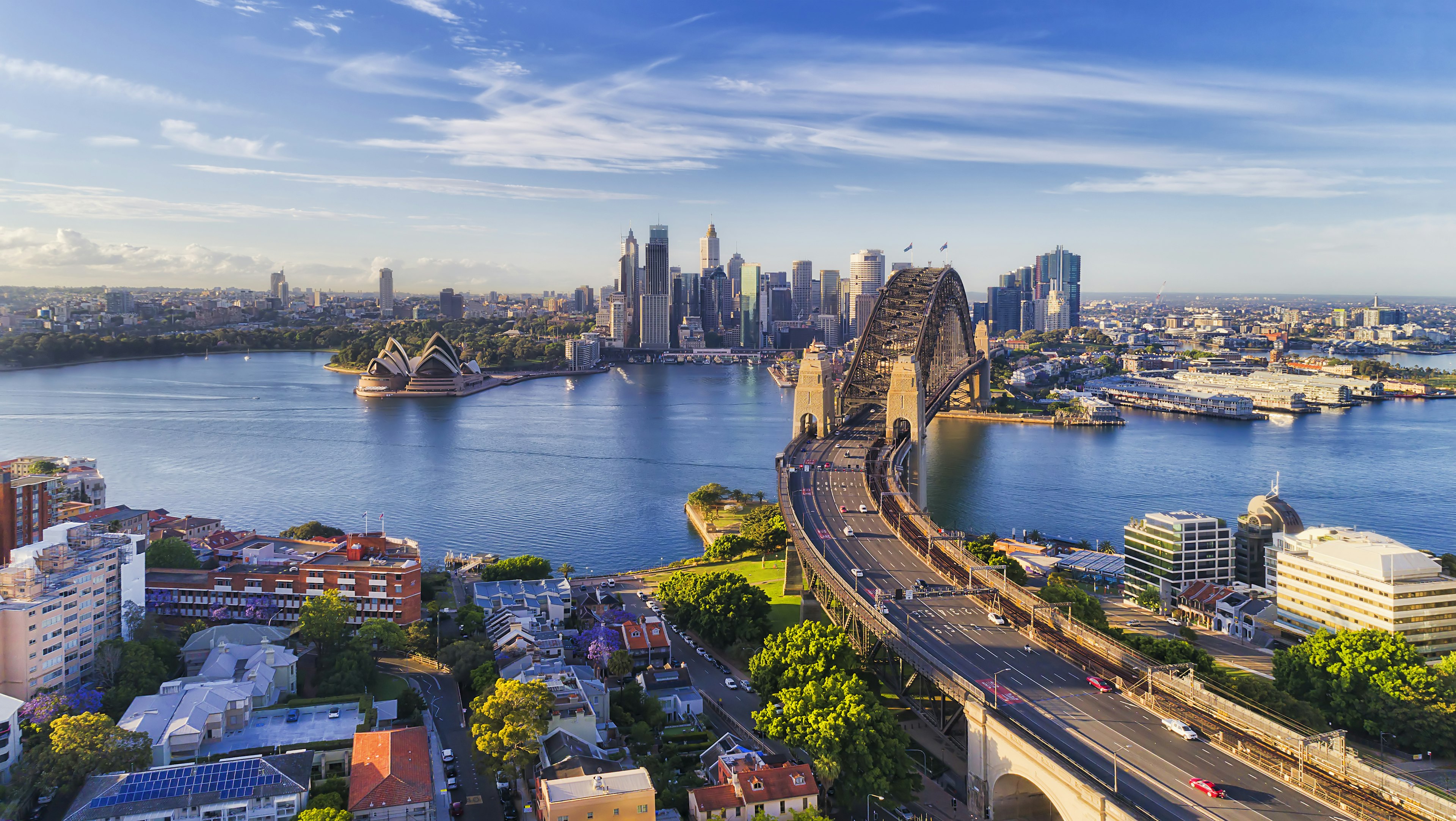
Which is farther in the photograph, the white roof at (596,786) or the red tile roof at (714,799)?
the red tile roof at (714,799)

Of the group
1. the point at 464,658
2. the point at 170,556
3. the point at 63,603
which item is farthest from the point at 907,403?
the point at 63,603

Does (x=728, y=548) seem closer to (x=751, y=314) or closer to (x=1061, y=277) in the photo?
(x=751, y=314)

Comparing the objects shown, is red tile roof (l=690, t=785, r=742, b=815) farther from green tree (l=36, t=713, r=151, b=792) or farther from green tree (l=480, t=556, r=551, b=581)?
green tree (l=480, t=556, r=551, b=581)

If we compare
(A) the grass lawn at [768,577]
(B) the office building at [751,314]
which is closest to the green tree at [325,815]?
(A) the grass lawn at [768,577]

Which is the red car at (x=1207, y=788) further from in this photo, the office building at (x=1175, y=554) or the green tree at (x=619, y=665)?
the office building at (x=1175, y=554)

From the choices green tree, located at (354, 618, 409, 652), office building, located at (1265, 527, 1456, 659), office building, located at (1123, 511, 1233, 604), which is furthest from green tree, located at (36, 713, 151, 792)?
office building, located at (1123, 511, 1233, 604)

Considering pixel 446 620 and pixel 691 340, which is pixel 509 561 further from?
pixel 691 340

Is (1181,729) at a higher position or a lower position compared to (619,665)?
higher

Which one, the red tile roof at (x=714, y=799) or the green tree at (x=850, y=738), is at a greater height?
the green tree at (x=850, y=738)
